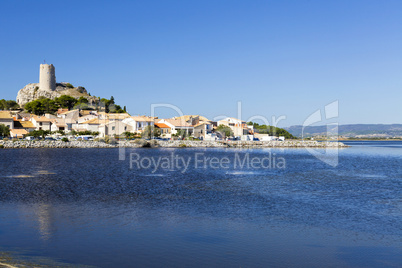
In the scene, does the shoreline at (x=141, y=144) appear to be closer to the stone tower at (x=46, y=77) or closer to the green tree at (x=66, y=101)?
the green tree at (x=66, y=101)

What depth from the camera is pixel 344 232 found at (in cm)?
1335

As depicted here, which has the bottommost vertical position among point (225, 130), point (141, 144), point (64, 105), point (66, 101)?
point (141, 144)

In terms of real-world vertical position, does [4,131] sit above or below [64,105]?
below

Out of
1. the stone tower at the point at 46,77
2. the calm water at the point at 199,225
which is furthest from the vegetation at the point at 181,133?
the calm water at the point at 199,225

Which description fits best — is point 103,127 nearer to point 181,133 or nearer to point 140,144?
point 140,144

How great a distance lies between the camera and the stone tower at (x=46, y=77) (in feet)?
431

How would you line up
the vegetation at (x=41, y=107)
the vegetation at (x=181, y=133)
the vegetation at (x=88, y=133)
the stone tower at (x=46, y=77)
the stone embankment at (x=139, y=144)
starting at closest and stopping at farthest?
the stone embankment at (x=139, y=144) → the vegetation at (x=88, y=133) → the vegetation at (x=181, y=133) → the vegetation at (x=41, y=107) → the stone tower at (x=46, y=77)

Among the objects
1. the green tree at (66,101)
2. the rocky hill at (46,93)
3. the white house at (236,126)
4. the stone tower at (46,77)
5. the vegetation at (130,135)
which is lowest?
the vegetation at (130,135)

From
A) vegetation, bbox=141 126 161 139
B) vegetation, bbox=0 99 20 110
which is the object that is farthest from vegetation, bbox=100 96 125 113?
vegetation, bbox=141 126 161 139

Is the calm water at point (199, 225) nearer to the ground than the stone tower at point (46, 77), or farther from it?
nearer to the ground

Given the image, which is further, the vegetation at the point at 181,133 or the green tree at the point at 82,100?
the green tree at the point at 82,100

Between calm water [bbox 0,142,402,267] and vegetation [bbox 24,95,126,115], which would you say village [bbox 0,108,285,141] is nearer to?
vegetation [bbox 24,95,126,115]

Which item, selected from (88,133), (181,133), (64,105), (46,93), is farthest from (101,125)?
(46,93)

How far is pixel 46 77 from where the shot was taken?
131 m
